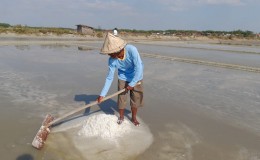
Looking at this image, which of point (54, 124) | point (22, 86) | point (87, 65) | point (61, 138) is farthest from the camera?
point (87, 65)

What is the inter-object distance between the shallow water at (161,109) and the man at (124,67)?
56 centimetres

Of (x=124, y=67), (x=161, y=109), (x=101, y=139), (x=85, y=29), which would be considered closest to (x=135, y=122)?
(x=101, y=139)

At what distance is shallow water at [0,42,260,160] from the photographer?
385 centimetres

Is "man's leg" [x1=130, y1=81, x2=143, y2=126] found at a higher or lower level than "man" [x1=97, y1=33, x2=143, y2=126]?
lower

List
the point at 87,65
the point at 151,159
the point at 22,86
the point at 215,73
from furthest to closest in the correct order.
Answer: the point at 87,65, the point at 215,73, the point at 22,86, the point at 151,159

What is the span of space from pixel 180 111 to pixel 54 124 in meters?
2.35

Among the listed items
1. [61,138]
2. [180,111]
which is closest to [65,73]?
[180,111]

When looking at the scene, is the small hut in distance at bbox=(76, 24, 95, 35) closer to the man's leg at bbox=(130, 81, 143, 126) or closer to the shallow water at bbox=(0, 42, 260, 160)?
the shallow water at bbox=(0, 42, 260, 160)

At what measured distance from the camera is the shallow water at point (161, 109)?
12.6 feet

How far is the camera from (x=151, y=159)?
3.62 m

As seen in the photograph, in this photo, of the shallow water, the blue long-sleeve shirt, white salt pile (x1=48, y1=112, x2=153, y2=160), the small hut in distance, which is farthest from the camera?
the small hut in distance

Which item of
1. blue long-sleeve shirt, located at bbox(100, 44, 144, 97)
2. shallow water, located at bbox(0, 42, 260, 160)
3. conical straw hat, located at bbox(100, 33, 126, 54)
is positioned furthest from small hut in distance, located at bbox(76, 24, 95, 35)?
conical straw hat, located at bbox(100, 33, 126, 54)

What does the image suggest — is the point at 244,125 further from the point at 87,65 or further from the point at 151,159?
the point at 87,65

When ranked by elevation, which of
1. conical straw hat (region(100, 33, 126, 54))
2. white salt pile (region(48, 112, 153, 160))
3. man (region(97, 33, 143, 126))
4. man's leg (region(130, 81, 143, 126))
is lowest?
white salt pile (region(48, 112, 153, 160))
